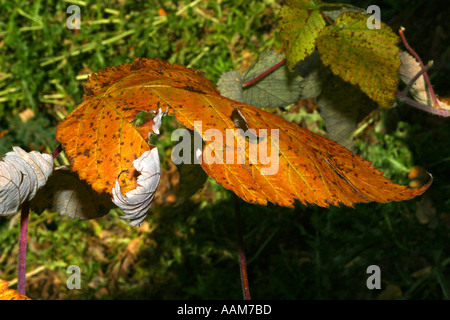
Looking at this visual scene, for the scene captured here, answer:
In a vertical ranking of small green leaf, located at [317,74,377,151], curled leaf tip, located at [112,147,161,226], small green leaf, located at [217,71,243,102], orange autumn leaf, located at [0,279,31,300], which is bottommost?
orange autumn leaf, located at [0,279,31,300]

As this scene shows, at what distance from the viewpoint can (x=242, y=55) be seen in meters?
2.29

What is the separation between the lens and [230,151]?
695mm

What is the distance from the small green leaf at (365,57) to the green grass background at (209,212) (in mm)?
933

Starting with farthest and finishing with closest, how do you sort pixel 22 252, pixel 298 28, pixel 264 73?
1. pixel 264 73
2. pixel 298 28
3. pixel 22 252

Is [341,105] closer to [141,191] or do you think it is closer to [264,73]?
[264,73]

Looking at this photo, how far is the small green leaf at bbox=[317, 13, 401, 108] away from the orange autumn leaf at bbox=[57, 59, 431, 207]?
0.25m

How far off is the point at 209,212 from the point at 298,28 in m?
1.20

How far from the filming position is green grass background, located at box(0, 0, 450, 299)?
174 centimetres

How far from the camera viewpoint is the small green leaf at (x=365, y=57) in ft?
→ 3.10

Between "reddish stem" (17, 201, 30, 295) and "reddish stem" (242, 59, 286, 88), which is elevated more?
"reddish stem" (242, 59, 286, 88)

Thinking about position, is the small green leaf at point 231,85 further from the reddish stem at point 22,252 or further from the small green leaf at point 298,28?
the reddish stem at point 22,252

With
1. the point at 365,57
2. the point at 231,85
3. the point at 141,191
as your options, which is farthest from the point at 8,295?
the point at 365,57

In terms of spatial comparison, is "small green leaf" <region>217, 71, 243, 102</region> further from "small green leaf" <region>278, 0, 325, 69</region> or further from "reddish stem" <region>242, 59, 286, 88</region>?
"small green leaf" <region>278, 0, 325, 69</region>

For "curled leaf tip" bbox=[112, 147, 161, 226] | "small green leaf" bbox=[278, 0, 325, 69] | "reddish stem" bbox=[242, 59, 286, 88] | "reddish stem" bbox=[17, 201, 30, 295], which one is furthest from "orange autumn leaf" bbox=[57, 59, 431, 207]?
"reddish stem" bbox=[242, 59, 286, 88]
